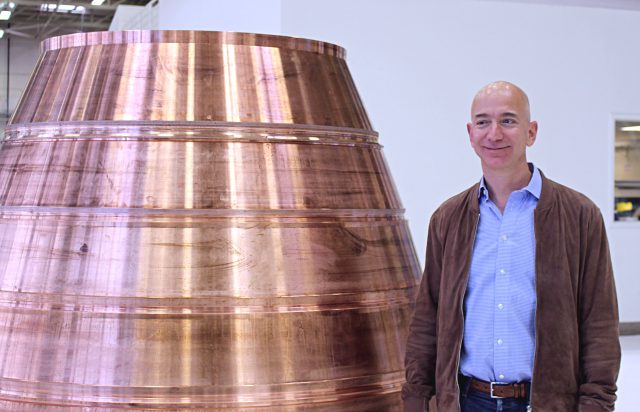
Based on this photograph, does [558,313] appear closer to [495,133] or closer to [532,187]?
[532,187]

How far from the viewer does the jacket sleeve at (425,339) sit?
231 cm

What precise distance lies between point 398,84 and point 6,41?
915 inches

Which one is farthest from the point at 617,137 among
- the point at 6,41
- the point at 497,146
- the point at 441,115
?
the point at 6,41

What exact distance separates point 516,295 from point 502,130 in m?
0.39

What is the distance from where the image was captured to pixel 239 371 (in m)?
2.21

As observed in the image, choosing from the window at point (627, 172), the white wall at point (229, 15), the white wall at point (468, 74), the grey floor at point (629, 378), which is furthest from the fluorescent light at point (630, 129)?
the white wall at point (229, 15)

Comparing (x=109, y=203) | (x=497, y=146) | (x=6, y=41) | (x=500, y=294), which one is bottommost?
(x=500, y=294)

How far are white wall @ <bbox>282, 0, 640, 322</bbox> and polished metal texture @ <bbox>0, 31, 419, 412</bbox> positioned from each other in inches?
301

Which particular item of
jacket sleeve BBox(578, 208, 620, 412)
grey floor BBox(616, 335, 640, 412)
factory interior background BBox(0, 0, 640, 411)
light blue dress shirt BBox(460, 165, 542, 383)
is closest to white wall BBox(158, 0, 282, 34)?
factory interior background BBox(0, 0, 640, 411)

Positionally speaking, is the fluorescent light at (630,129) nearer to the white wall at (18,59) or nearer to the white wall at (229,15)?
the white wall at (229,15)

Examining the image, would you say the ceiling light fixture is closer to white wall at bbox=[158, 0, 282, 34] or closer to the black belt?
white wall at bbox=[158, 0, 282, 34]

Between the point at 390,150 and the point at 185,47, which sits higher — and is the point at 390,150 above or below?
above

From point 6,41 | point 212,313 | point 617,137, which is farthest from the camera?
point 6,41

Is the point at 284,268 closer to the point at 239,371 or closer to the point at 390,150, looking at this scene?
the point at 239,371
